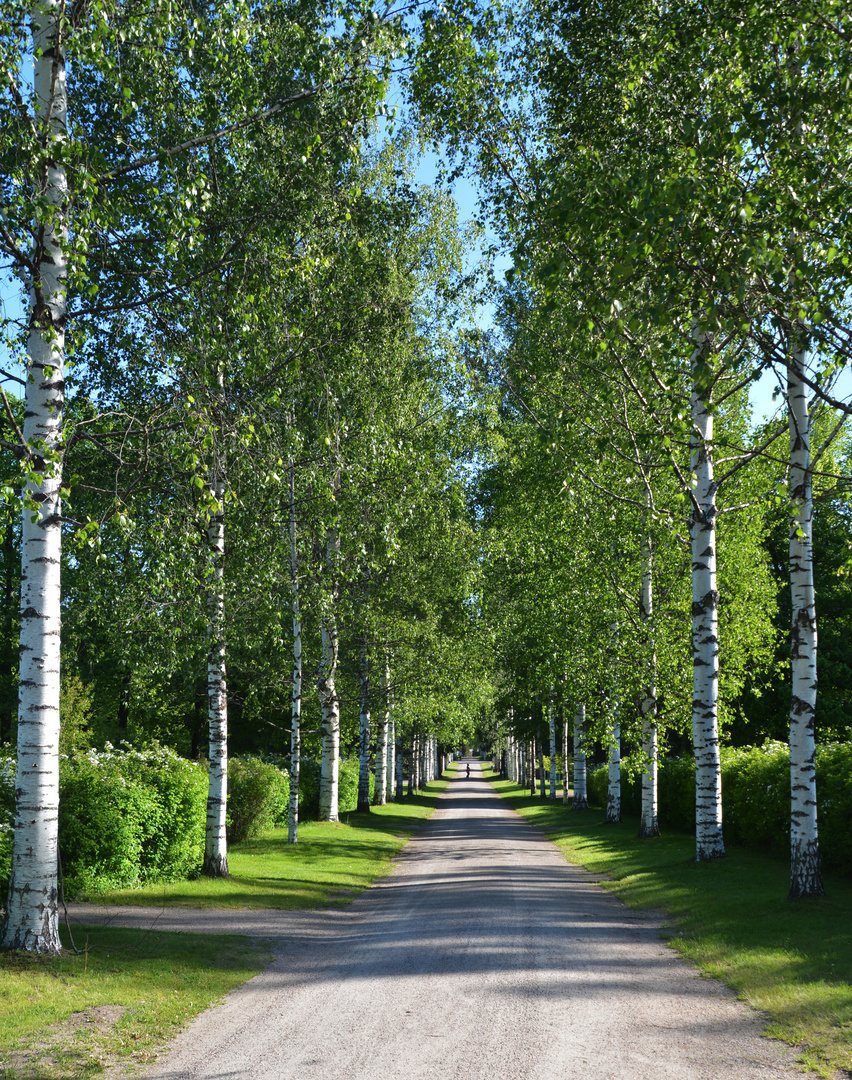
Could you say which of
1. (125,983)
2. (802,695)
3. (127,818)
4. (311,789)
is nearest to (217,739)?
(127,818)

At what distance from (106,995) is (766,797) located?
12.8 m

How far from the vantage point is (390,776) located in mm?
39562

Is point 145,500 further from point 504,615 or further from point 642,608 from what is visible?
point 504,615

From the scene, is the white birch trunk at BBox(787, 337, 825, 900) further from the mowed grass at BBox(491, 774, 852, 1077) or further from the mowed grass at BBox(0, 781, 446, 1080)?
the mowed grass at BBox(0, 781, 446, 1080)

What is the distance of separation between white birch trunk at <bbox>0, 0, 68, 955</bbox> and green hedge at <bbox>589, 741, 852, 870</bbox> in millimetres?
11353

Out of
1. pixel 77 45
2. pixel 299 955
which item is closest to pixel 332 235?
pixel 77 45

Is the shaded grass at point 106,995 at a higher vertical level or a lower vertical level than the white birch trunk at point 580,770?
higher

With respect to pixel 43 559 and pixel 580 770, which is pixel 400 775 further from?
pixel 43 559

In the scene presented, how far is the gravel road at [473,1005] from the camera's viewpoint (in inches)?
228

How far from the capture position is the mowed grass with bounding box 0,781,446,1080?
6.04 m

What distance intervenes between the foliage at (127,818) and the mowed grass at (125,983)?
43 cm

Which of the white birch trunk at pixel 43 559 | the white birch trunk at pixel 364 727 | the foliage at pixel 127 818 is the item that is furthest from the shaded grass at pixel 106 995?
the white birch trunk at pixel 364 727

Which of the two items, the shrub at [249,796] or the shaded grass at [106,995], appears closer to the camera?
the shaded grass at [106,995]

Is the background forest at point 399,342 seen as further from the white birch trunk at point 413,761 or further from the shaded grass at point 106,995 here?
the white birch trunk at point 413,761
